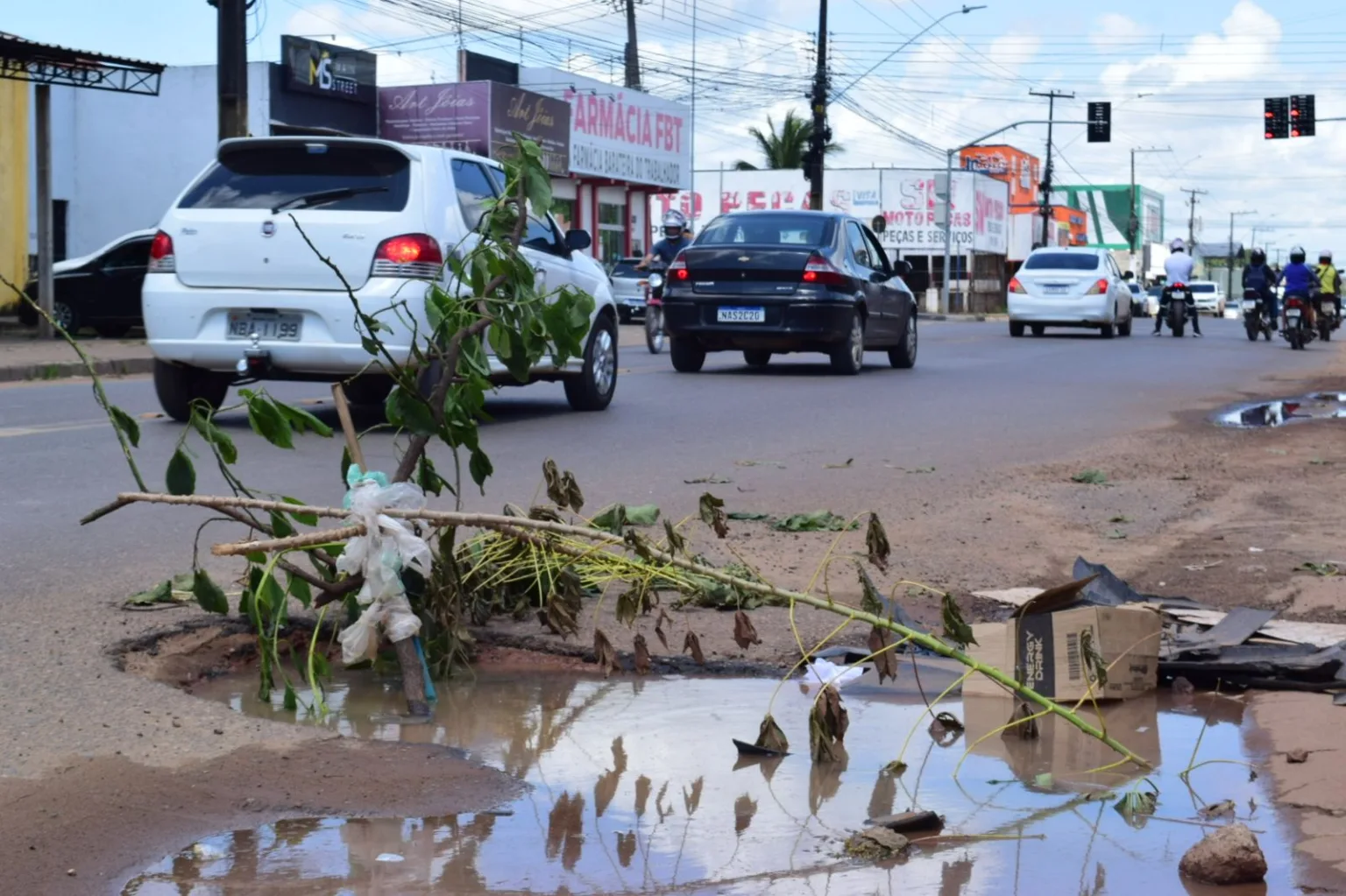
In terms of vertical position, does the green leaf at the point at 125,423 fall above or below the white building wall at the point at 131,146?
below

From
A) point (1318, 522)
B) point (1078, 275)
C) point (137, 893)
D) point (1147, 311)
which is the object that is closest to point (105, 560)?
point (137, 893)

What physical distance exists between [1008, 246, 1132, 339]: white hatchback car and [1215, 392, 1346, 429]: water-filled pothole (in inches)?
493

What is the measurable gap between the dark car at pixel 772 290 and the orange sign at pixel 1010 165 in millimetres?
66686

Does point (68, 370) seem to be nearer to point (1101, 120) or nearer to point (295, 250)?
point (295, 250)

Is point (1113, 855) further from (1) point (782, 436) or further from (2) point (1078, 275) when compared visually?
(2) point (1078, 275)

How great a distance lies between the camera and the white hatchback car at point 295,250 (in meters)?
9.58

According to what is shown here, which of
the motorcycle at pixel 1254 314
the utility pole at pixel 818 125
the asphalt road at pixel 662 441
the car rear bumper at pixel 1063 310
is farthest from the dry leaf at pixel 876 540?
the utility pole at pixel 818 125

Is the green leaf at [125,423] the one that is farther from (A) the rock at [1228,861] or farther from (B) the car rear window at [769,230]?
(B) the car rear window at [769,230]

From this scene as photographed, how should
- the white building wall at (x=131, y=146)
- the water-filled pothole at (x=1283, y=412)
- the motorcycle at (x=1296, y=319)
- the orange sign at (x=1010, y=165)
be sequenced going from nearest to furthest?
the water-filled pothole at (x=1283, y=412) → the motorcycle at (x=1296, y=319) → the white building wall at (x=131, y=146) → the orange sign at (x=1010, y=165)

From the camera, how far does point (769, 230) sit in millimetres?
16766

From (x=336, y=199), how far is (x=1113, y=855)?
24.7 feet

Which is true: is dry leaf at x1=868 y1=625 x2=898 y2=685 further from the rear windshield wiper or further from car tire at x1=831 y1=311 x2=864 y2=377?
car tire at x1=831 y1=311 x2=864 y2=377

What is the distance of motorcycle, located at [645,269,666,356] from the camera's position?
21500 mm

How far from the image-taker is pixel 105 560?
5.87 metres
